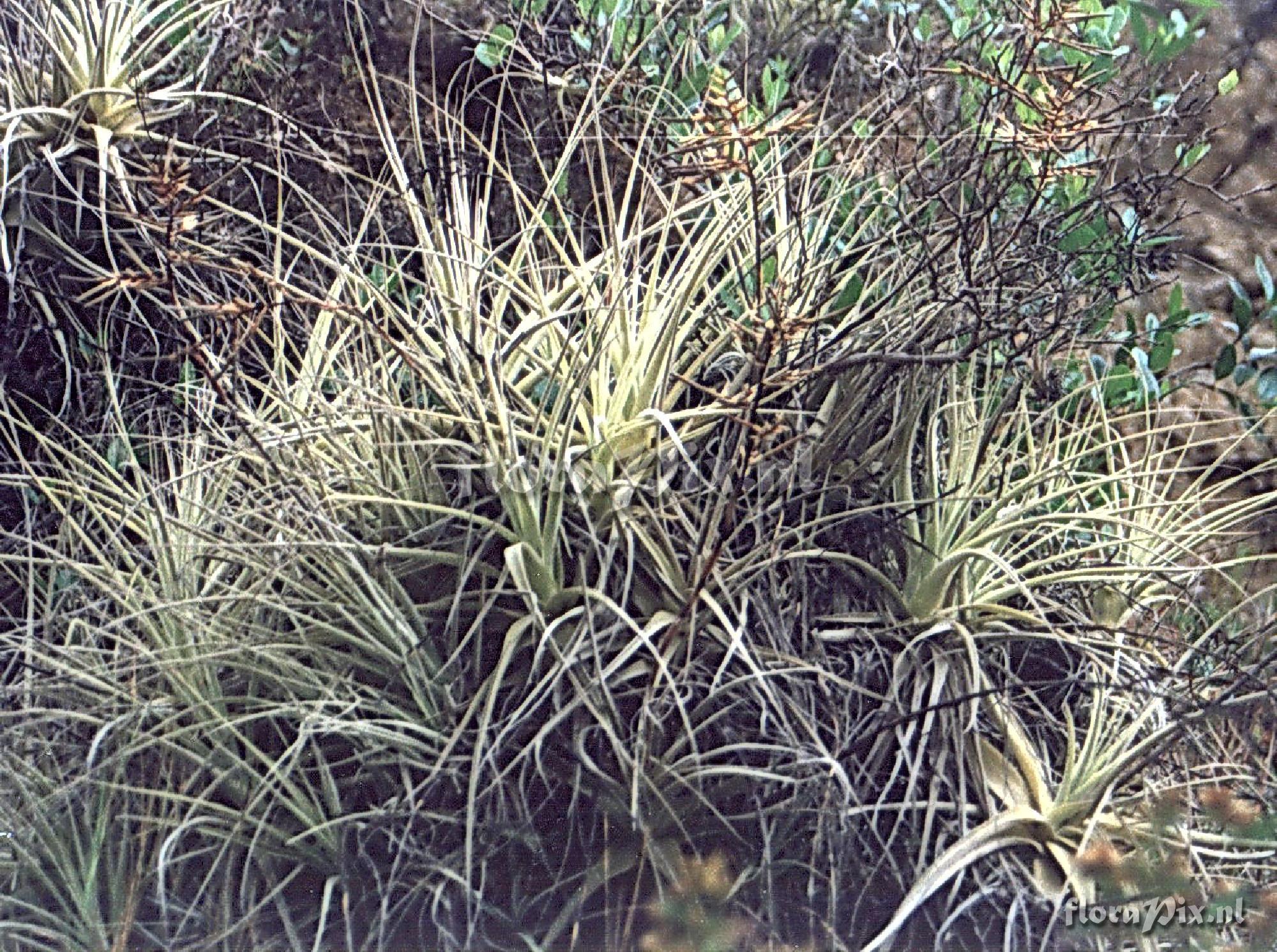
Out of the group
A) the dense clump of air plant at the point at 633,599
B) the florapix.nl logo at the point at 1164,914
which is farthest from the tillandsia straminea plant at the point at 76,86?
the florapix.nl logo at the point at 1164,914

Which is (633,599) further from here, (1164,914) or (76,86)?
(76,86)

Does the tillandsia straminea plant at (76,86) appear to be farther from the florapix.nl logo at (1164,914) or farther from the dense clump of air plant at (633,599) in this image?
the florapix.nl logo at (1164,914)

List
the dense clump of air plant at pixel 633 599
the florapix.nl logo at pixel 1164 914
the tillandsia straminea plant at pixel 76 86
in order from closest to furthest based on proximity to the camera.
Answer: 1. the florapix.nl logo at pixel 1164 914
2. the dense clump of air plant at pixel 633 599
3. the tillandsia straminea plant at pixel 76 86

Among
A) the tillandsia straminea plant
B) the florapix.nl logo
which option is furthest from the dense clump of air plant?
the tillandsia straminea plant

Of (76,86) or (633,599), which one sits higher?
(76,86)

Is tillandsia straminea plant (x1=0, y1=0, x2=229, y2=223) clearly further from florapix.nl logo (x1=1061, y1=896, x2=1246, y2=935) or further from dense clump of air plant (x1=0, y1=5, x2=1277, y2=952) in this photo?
florapix.nl logo (x1=1061, y1=896, x2=1246, y2=935)

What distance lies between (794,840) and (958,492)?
0.83 metres

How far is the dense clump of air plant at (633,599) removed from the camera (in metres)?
2.48

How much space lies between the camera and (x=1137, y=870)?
2238mm

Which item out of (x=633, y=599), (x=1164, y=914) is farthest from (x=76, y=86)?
(x=1164, y=914)

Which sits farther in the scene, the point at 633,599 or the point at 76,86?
the point at 76,86

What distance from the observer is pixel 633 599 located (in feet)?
8.79

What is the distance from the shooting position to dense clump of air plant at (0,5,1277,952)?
97.5 inches

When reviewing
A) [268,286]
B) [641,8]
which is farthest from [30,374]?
[641,8]
